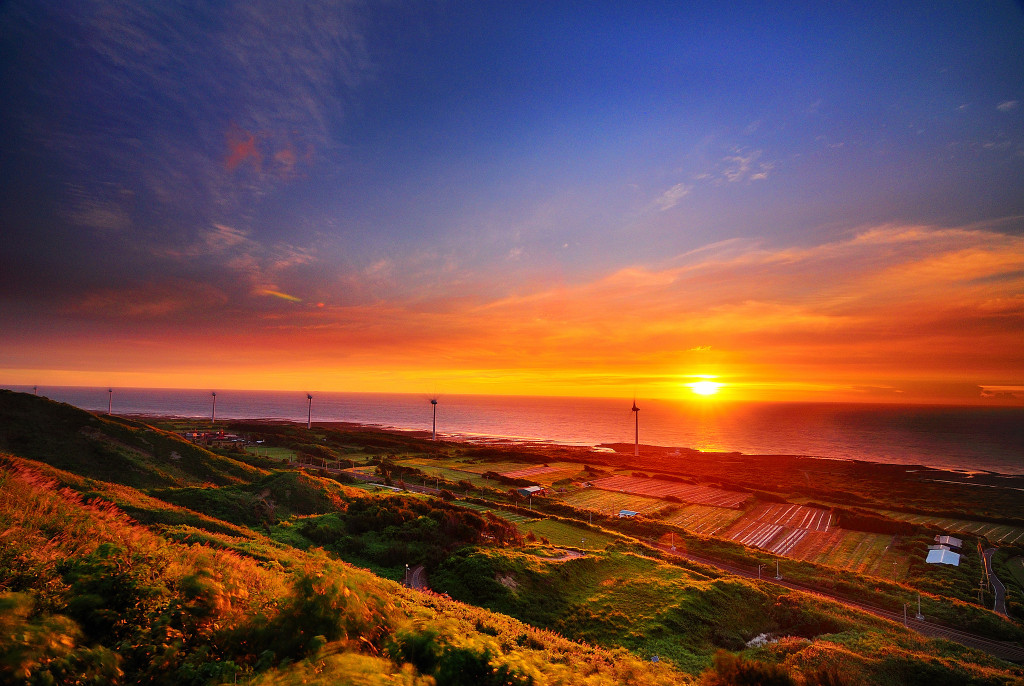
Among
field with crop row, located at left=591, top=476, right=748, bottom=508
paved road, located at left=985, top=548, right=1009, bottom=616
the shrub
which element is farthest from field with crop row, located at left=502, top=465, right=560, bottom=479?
the shrub

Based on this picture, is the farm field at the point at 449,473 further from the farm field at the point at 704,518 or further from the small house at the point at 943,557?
the small house at the point at 943,557

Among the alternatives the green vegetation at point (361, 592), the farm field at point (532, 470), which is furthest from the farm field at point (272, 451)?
the green vegetation at point (361, 592)

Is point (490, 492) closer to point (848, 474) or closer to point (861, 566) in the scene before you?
point (861, 566)

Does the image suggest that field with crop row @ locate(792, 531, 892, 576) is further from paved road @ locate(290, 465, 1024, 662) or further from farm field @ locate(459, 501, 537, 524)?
farm field @ locate(459, 501, 537, 524)

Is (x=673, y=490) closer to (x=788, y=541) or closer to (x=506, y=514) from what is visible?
(x=788, y=541)

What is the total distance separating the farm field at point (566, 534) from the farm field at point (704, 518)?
19831mm

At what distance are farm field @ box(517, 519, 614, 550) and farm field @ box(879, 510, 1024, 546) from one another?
66.7 metres

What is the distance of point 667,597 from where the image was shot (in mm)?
31453

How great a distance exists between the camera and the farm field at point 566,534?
155 ft

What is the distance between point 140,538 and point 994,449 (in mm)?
284425

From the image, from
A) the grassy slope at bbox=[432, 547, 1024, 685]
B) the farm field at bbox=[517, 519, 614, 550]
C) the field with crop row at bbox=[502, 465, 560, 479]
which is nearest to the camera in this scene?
the grassy slope at bbox=[432, 547, 1024, 685]

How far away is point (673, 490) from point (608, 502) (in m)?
25.5

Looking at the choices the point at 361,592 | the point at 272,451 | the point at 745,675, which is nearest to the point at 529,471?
the point at 272,451

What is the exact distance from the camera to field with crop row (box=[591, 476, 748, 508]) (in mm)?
83188
